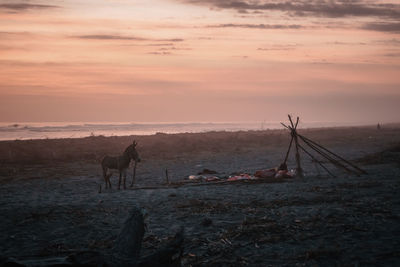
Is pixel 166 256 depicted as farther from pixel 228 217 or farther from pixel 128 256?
pixel 228 217

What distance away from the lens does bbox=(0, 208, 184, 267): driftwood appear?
489 cm

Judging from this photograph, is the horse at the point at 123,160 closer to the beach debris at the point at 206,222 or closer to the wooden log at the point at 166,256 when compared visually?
the beach debris at the point at 206,222

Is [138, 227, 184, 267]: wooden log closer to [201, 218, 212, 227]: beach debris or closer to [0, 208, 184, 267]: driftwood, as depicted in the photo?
[0, 208, 184, 267]: driftwood

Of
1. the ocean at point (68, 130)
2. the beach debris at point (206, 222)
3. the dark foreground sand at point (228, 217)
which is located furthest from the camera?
the ocean at point (68, 130)

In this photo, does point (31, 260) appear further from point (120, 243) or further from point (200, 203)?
point (200, 203)

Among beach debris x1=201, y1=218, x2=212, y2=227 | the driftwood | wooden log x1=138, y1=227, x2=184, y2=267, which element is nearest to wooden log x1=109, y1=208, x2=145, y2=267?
the driftwood

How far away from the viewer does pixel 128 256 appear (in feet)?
18.8

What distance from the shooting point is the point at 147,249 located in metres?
8.57

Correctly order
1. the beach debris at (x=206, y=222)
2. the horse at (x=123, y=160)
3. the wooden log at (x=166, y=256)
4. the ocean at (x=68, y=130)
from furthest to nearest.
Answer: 1. the ocean at (x=68, y=130)
2. the horse at (x=123, y=160)
3. the beach debris at (x=206, y=222)
4. the wooden log at (x=166, y=256)

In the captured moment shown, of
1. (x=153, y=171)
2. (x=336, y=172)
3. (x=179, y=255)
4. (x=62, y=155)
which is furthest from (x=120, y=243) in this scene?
(x=62, y=155)

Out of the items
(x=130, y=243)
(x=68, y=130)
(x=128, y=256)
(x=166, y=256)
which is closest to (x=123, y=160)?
(x=130, y=243)

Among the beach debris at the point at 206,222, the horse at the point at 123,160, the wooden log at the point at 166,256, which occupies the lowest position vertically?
the beach debris at the point at 206,222

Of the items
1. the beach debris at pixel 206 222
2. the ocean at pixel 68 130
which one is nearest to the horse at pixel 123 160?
the beach debris at pixel 206 222

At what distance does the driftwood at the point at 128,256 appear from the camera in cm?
489
